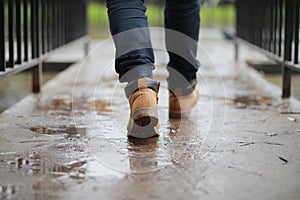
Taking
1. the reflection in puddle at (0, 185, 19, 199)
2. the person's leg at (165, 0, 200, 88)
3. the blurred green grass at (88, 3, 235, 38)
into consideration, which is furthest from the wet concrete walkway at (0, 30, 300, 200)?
the blurred green grass at (88, 3, 235, 38)

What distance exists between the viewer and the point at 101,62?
422cm

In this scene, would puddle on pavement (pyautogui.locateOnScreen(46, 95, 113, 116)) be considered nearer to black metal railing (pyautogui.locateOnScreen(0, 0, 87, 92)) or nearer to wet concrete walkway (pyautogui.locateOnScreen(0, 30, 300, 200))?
wet concrete walkway (pyautogui.locateOnScreen(0, 30, 300, 200))

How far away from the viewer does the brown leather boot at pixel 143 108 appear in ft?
5.27

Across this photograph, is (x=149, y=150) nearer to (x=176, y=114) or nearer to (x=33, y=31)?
(x=176, y=114)

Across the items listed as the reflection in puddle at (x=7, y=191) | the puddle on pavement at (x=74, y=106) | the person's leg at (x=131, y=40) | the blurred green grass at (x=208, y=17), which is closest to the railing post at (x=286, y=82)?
the puddle on pavement at (x=74, y=106)

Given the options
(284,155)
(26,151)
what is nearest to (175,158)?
(284,155)

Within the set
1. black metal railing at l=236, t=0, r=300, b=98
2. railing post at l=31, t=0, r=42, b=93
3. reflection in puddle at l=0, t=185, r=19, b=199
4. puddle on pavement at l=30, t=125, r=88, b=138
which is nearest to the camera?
reflection in puddle at l=0, t=185, r=19, b=199

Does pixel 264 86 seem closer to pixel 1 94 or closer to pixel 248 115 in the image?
pixel 248 115

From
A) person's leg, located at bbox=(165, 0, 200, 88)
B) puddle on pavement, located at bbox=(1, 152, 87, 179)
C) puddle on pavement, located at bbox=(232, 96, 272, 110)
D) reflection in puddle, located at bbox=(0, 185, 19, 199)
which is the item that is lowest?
puddle on pavement, located at bbox=(232, 96, 272, 110)

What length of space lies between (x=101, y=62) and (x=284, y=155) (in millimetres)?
2848

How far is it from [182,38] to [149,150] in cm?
63

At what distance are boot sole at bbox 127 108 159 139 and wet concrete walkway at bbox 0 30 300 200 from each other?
0.03 meters

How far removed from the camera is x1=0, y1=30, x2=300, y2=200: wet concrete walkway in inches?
47.0

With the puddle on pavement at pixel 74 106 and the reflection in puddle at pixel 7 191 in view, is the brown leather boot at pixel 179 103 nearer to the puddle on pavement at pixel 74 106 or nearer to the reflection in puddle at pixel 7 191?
the puddle on pavement at pixel 74 106
